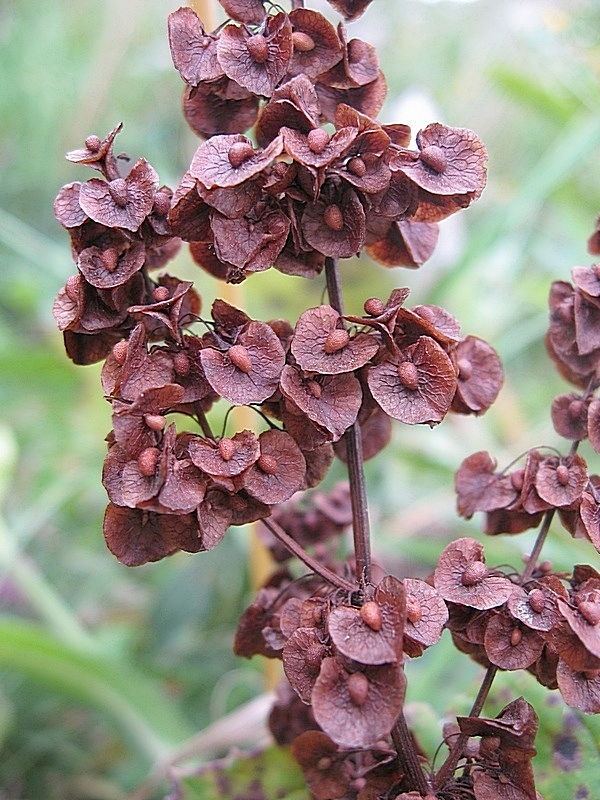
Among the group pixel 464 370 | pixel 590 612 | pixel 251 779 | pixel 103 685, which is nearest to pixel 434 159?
pixel 464 370

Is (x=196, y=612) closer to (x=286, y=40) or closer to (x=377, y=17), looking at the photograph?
(x=286, y=40)

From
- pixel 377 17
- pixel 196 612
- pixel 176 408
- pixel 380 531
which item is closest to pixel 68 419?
pixel 196 612

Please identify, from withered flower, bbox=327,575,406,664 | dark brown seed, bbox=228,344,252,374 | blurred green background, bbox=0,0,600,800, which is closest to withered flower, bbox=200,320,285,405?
dark brown seed, bbox=228,344,252,374

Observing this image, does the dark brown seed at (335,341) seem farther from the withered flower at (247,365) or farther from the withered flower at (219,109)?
the withered flower at (219,109)

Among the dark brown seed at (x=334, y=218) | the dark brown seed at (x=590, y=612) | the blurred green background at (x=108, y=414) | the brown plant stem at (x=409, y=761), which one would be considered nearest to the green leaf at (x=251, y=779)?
the blurred green background at (x=108, y=414)

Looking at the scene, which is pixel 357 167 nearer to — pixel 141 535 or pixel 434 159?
pixel 434 159

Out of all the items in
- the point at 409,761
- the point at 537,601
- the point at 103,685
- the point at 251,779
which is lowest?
the point at 103,685
